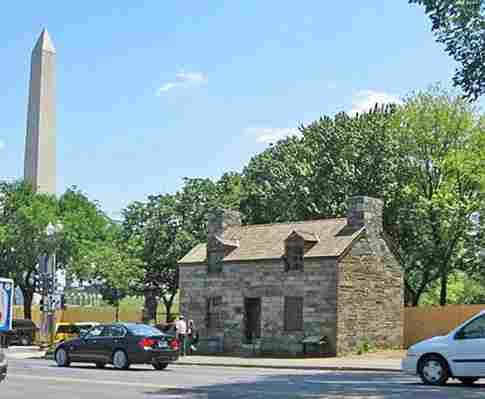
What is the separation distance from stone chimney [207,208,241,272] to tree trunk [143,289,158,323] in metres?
14.1

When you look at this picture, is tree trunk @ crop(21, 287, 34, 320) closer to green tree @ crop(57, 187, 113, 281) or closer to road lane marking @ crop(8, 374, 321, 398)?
green tree @ crop(57, 187, 113, 281)

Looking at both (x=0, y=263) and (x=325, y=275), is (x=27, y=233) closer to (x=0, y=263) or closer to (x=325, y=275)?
(x=0, y=263)

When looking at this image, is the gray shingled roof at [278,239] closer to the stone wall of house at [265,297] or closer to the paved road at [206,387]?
the stone wall of house at [265,297]

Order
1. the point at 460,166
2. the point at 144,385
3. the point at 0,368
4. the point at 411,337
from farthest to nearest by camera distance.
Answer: the point at 460,166, the point at 411,337, the point at 144,385, the point at 0,368

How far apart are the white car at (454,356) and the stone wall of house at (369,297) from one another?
16756mm

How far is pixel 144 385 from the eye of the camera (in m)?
19.2

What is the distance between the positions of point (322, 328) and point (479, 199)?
16.2 m

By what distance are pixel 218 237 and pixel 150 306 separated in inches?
695

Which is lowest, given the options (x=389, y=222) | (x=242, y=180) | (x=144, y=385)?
(x=144, y=385)

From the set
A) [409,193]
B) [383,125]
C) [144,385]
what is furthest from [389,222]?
[144,385]

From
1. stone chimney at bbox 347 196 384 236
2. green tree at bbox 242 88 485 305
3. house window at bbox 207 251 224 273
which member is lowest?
house window at bbox 207 251 224 273

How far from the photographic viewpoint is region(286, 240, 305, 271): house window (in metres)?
38.0

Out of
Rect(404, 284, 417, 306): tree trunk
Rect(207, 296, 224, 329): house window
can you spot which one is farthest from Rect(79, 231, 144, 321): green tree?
Rect(404, 284, 417, 306): tree trunk

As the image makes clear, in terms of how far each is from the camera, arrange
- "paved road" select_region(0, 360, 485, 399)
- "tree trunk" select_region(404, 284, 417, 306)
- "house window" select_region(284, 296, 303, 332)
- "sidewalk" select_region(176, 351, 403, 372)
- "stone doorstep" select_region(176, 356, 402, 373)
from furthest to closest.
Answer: "tree trunk" select_region(404, 284, 417, 306) < "house window" select_region(284, 296, 303, 332) < "sidewalk" select_region(176, 351, 403, 372) < "stone doorstep" select_region(176, 356, 402, 373) < "paved road" select_region(0, 360, 485, 399)
